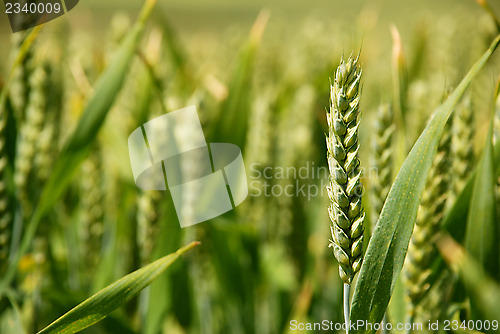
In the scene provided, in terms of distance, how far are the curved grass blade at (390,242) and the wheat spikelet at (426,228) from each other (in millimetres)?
89

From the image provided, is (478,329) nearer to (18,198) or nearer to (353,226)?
Answer: (353,226)

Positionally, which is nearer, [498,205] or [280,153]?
[498,205]

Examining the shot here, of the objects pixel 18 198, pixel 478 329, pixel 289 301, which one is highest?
pixel 18 198

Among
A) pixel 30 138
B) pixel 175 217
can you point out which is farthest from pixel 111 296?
pixel 30 138

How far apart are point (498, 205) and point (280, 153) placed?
46cm

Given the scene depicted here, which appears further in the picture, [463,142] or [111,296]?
[463,142]

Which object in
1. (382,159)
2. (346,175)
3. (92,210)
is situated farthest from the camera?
(92,210)

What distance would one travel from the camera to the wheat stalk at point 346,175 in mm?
285

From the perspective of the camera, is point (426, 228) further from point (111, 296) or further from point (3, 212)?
point (3, 212)

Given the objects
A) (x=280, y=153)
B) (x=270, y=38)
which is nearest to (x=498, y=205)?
(x=280, y=153)

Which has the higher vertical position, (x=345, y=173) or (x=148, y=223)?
(x=345, y=173)

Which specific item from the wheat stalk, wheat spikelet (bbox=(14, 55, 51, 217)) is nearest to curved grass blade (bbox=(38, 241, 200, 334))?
the wheat stalk

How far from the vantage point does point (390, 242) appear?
31cm

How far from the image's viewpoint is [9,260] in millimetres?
489
